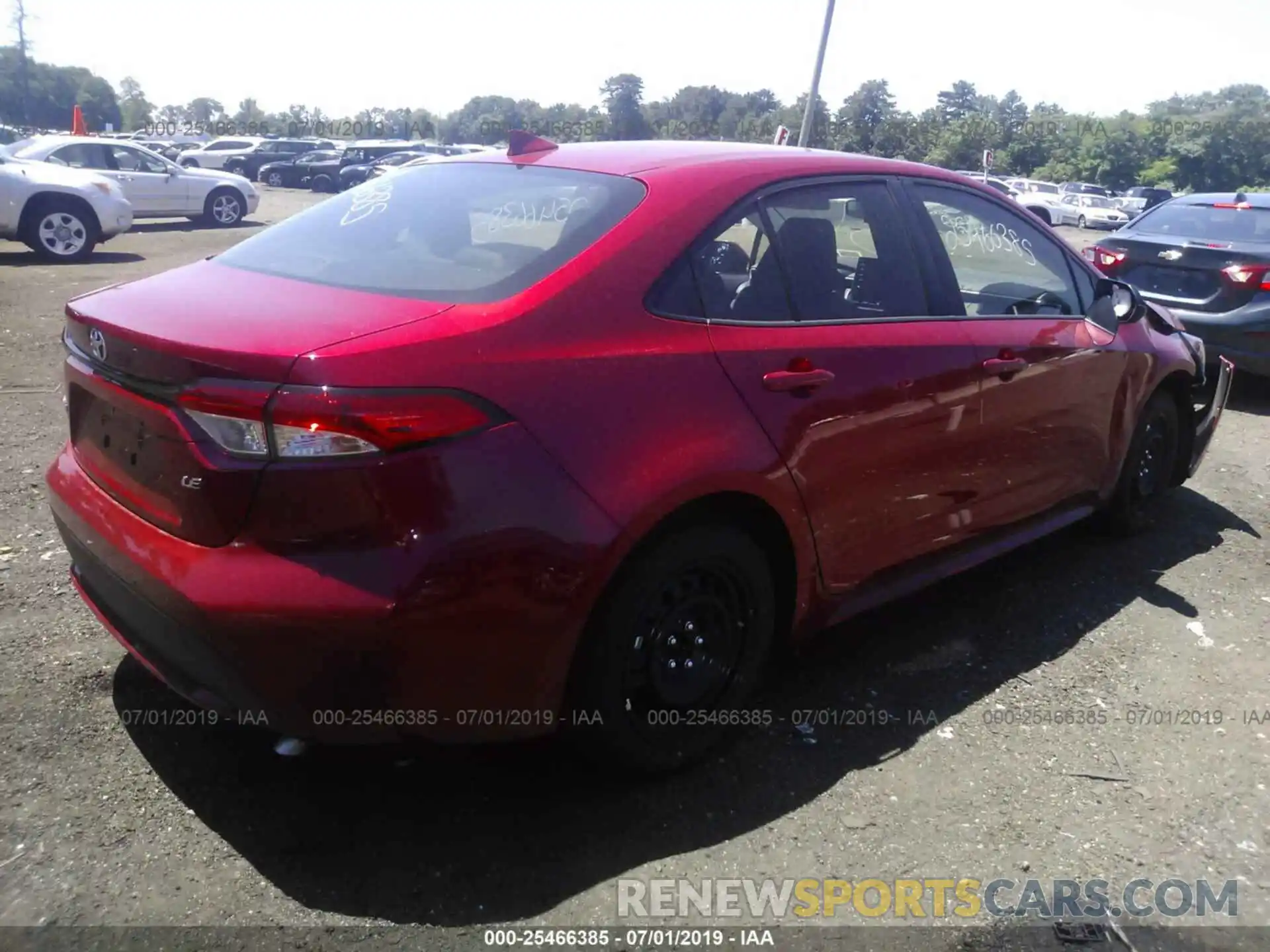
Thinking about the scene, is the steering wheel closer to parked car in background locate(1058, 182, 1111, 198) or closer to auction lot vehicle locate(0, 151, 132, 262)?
auction lot vehicle locate(0, 151, 132, 262)

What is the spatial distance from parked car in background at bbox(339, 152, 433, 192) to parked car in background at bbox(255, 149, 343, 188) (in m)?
1.33

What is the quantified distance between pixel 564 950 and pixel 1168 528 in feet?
13.6

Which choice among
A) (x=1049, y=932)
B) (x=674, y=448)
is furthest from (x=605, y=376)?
(x=1049, y=932)

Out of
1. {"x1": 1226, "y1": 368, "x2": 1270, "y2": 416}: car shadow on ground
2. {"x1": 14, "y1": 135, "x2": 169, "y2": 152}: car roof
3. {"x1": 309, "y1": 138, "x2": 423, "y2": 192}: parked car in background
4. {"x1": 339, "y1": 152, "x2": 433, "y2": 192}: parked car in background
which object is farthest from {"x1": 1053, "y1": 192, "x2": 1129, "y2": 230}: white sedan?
{"x1": 14, "y1": 135, "x2": 169, "y2": 152}: car roof

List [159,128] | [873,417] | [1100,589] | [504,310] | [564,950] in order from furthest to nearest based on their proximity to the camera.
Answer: [159,128]
[1100,589]
[873,417]
[504,310]
[564,950]

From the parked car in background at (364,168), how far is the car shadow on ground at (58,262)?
17.9 m

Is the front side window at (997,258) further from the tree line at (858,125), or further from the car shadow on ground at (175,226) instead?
the car shadow on ground at (175,226)

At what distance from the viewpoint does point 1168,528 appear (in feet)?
17.4

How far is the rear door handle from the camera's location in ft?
9.66

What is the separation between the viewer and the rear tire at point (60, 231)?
12469mm

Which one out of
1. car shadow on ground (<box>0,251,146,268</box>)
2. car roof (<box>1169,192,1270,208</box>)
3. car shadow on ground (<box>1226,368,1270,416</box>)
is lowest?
car shadow on ground (<box>0,251,146,268</box>)

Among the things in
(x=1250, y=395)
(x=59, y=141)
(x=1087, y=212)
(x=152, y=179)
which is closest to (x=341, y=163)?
(x=152, y=179)

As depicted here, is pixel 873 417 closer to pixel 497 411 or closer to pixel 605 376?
pixel 605 376
